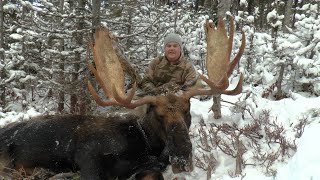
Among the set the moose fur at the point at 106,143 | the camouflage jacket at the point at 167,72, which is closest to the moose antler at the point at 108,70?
the moose fur at the point at 106,143

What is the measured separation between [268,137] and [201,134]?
1116 mm

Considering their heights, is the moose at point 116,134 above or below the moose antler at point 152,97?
below

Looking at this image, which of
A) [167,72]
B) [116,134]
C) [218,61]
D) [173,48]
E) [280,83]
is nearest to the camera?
[116,134]

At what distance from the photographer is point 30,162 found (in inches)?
190

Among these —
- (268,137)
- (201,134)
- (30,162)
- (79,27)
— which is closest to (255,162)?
(268,137)

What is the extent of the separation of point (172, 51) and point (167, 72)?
37 cm

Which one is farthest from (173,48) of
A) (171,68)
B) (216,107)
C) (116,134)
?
(116,134)

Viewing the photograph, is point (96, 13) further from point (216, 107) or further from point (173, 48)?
point (216, 107)

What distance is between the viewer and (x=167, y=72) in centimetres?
595

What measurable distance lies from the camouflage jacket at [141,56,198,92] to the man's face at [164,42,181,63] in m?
0.09

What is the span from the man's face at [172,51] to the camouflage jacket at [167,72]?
0.09m

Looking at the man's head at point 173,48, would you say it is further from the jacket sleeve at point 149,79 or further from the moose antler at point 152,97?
the moose antler at point 152,97

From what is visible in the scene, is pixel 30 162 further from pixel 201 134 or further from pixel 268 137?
pixel 268 137

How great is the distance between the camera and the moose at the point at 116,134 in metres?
4.30
